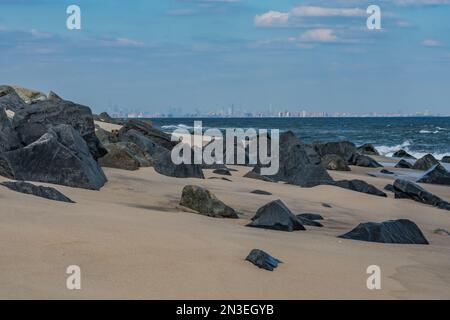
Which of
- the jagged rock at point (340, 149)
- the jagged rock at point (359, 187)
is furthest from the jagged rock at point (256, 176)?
the jagged rock at point (340, 149)

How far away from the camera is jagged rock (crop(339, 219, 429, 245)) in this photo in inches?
287

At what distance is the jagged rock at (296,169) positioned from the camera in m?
13.6

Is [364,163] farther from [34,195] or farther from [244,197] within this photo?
[34,195]

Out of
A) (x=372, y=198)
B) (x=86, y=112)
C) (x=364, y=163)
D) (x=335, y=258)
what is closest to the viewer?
(x=335, y=258)

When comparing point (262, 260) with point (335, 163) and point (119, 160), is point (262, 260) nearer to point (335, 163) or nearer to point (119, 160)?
point (119, 160)

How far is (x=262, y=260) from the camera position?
17.6 ft

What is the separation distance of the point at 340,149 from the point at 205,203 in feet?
58.8

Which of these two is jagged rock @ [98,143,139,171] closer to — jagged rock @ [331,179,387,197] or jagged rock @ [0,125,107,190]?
jagged rock @ [0,125,107,190]

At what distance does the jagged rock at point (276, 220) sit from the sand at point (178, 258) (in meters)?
0.16

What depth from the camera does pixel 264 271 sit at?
17.2 ft

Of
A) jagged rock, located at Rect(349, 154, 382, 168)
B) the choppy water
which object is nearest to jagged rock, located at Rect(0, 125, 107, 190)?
jagged rock, located at Rect(349, 154, 382, 168)

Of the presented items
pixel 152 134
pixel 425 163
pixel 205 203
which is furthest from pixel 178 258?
pixel 425 163

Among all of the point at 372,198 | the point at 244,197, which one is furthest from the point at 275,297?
the point at 372,198

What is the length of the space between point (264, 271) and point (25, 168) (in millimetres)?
4663
